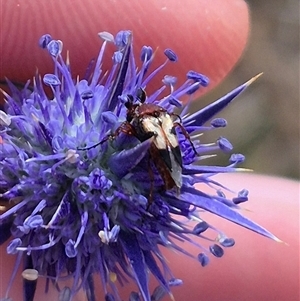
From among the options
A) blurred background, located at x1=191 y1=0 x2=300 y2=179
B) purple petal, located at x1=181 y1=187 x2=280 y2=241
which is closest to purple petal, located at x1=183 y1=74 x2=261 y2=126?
purple petal, located at x1=181 y1=187 x2=280 y2=241

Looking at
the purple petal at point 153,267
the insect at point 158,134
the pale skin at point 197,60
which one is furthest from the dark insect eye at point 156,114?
the pale skin at point 197,60

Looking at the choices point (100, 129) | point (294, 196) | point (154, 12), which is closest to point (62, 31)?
point (154, 12)

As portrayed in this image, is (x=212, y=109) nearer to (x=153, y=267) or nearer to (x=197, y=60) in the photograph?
(x=153, y=267)

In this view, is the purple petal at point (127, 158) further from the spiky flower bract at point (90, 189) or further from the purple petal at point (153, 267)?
the purple petal at point (153, 267)

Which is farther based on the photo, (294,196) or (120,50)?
(294,196)

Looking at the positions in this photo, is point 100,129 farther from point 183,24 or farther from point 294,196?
point 294,196

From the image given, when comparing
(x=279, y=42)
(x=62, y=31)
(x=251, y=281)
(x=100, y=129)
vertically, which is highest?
(x=62, y=31)
